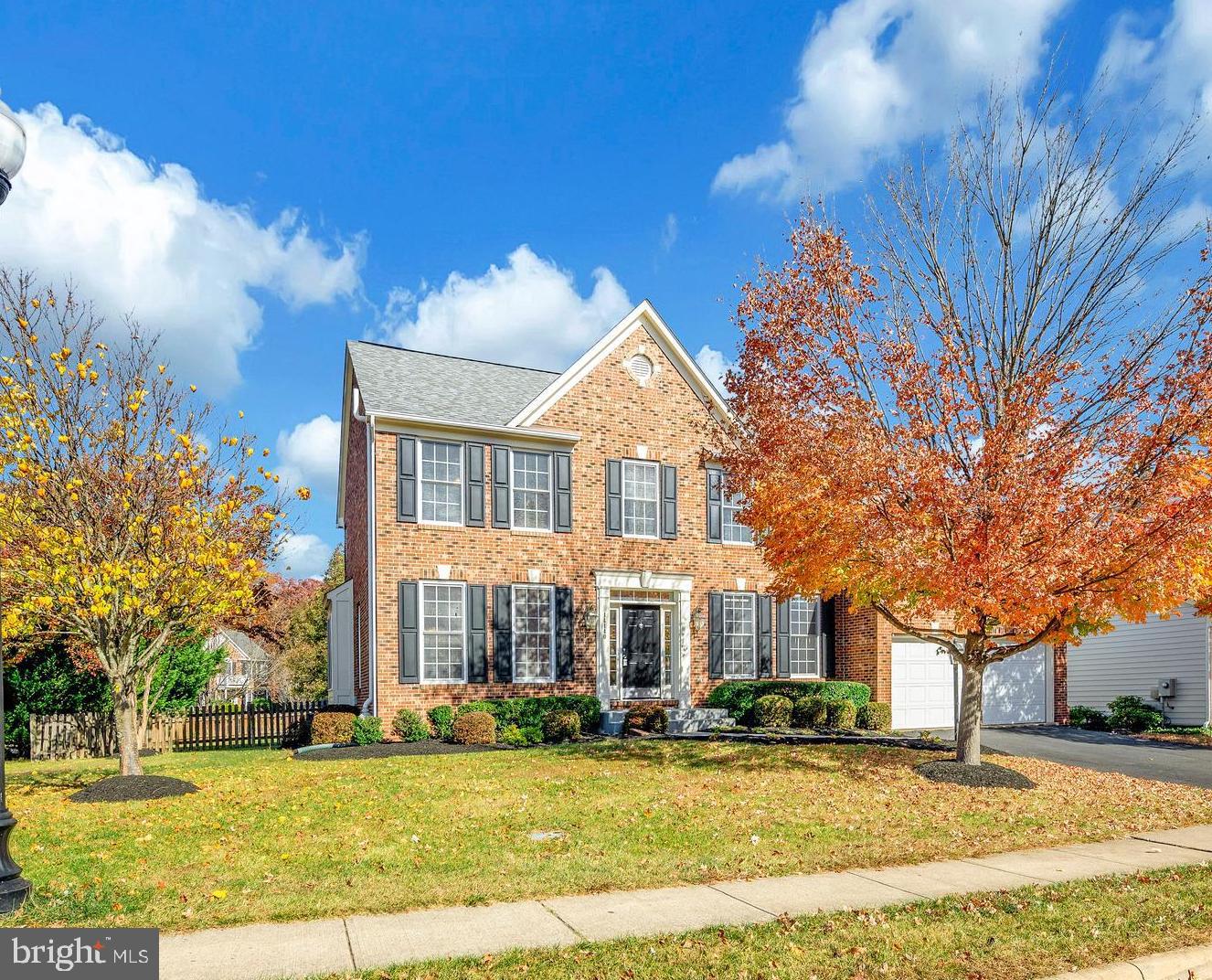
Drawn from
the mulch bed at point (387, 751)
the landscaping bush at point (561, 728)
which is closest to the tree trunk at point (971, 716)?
the landscaping bush at point (561, 728)

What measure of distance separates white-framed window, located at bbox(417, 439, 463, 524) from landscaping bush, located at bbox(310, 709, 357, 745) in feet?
14.1

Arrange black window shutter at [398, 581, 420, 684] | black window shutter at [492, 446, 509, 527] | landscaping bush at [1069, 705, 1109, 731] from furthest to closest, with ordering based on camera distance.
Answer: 1. landscaping bush at [1069, 705, 1109, 731]
2. black window shutter at [492, 446, 509, 527]
3. black window shutter at [398, 581, 420, 684]

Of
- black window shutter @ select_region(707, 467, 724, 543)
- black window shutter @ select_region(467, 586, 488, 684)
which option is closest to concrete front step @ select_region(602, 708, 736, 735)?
black window shutter @ select_region(467, 586, 488, 684)

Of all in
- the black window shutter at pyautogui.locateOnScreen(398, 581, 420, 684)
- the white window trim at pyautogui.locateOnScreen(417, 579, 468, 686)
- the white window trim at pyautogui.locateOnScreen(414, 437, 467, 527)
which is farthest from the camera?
the white window trim at pyautogui.locateOnScreen(414, 437, 467, 527)

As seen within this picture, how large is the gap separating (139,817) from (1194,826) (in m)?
12.0

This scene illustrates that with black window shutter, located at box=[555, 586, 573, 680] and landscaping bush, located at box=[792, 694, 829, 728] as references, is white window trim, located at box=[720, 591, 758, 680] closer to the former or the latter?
landscaping bush, located at box=[792, 694, 829, 728]

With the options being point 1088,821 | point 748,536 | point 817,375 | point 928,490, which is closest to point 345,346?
point 748,536

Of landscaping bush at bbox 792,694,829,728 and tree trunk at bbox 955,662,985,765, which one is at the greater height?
tree trunk at bbox 955,662,985,765

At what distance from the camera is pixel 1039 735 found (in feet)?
69.2

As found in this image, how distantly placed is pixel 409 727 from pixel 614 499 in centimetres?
695

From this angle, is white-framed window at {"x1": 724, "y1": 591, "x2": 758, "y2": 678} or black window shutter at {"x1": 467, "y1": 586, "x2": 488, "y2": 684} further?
white-framed window at {"x1": 724, "y1": 591, "x2": 758, "y2": 678}

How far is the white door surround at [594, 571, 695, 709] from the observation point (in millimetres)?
21266

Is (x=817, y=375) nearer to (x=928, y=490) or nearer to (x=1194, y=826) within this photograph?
(x=928, y=490)

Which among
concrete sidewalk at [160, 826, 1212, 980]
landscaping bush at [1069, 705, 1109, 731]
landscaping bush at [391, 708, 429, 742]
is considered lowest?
landscaping bush at [1069, 705, 1109, 731]
